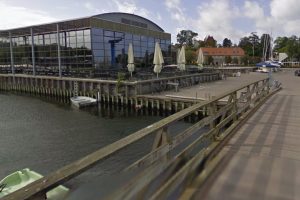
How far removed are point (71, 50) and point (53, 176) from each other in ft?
138

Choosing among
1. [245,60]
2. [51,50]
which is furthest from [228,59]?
[51,50]

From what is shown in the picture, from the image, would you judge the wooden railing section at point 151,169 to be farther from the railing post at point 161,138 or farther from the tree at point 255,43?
the tree at point 255,43

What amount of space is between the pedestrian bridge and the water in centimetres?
724

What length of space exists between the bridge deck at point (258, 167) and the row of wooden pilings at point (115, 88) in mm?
17090

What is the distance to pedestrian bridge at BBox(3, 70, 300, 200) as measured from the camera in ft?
7.98

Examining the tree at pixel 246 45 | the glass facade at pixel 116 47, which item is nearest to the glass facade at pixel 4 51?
the glass facade at pixel 116 47

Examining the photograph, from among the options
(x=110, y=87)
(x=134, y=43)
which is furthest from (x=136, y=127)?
(x=134, y=43)

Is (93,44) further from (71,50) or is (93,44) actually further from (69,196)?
(69,196)

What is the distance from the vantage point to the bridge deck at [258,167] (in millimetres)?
4043

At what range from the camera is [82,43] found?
40438 mm

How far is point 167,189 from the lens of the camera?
3.48 metres

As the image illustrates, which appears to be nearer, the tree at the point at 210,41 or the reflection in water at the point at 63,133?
the reflection in water at the point at 63,133

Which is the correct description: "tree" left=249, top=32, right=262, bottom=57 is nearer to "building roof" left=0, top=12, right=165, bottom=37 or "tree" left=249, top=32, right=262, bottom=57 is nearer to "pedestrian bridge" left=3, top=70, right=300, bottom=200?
"building roof" left=0, top=12, right=165, bottom=37

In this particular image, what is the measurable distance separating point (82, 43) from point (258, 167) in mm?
37795
